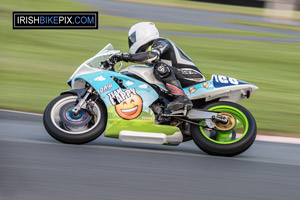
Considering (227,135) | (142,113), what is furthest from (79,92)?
(227,135)

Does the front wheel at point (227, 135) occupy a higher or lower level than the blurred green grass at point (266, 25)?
higher

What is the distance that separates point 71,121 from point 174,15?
2138 centimetres

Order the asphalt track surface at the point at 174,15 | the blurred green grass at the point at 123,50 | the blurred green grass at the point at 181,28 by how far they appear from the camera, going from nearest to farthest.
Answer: the blurred green grass at the point at 123,50, the blurred green grass at the point at 181,28, the asphalt track surface at the point at 174,15

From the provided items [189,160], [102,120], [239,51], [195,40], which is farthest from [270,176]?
[195,40]

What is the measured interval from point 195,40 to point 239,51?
2.03 metres

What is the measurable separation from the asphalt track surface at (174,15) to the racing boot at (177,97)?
18.0 m

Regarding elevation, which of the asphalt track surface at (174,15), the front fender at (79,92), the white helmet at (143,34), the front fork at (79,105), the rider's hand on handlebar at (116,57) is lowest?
the asphalt track surface at (174,15)

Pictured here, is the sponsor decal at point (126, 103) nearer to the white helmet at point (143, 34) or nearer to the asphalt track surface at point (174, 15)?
the white helmet at point (143, 34)

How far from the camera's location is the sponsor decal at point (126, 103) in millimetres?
6625

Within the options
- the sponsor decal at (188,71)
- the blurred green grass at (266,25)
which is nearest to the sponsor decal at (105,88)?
the sponsor decal at (188,71)

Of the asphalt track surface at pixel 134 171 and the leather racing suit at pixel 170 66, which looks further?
the leather racing suit at pixel 170 66

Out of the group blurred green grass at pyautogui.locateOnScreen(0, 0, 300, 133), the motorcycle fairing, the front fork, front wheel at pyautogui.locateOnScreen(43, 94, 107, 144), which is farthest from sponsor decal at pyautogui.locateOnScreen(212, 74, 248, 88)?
blurred green grass at pyautogui.locateOnScreen(0, 0, 300, 133)

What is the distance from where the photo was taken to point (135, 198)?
4.87m

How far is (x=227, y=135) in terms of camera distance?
6.70 metres
